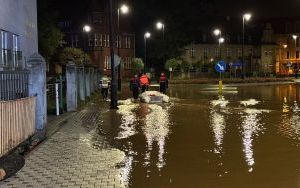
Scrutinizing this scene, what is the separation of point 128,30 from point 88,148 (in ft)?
247

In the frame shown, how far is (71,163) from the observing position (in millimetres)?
10812

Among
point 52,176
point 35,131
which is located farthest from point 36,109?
point 52,176

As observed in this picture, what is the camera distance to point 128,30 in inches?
3438

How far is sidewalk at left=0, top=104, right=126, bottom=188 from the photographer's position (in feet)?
29.9

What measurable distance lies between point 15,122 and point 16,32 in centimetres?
1301

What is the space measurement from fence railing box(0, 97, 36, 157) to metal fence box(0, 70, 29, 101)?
0.32 m

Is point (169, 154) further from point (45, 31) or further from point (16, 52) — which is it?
point (45, 31)

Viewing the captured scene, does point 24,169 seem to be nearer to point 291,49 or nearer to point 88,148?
point 88,148

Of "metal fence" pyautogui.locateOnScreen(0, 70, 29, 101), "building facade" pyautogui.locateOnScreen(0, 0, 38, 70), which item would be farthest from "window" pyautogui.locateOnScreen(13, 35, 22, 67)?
"metal fence" pyautogui.locateOnScreen(0, 70, 29, 101)

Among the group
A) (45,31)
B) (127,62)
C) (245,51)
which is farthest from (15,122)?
(245,51)

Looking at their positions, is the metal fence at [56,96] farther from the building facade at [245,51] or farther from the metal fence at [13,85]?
the building facade at [245,51]

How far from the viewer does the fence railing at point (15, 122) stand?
35.9ft

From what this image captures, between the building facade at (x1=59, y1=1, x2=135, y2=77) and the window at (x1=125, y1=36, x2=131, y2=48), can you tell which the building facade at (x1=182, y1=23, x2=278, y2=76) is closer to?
the window at (x1=125, y1=36, x2=131, y2=48)

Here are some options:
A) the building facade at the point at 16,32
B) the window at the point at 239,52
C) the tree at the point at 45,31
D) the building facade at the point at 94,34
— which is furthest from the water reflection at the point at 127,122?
the window at the point at 239,52
